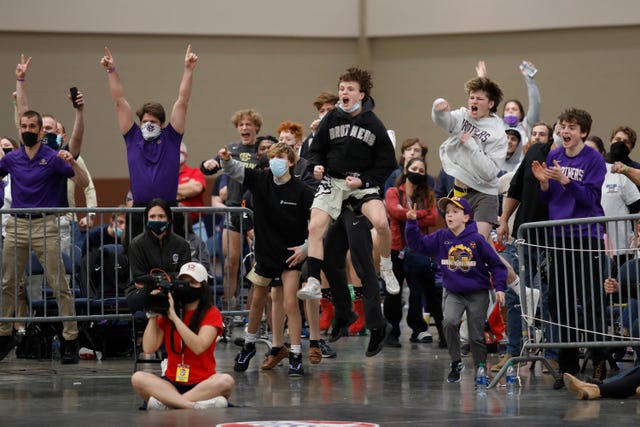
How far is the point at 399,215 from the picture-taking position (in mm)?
13602

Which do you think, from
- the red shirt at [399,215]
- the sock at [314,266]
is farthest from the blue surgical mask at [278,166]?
the red shirt at [399,215]

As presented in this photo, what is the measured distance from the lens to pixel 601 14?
19781mm

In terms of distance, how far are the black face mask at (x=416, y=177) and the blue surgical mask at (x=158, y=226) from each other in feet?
12.0

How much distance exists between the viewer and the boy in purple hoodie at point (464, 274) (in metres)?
10.3

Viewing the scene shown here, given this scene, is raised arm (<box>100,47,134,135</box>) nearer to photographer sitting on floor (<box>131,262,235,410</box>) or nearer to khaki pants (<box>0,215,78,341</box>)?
khaki pants (<box>0,215,78,341</box>)

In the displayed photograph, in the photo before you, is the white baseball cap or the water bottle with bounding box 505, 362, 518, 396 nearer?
the white baseball cap

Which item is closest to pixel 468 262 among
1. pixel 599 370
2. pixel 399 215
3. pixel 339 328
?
pixel 599 370

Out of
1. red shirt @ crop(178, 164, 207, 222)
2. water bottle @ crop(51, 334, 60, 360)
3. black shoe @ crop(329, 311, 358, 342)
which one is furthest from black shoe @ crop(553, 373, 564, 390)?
red shirt @ crop(178, 164, 207, 222)

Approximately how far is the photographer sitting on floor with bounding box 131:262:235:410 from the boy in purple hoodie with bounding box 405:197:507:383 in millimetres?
2211

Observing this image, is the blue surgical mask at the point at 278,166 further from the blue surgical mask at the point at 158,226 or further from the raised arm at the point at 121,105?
the raised arm at the point at 121,105

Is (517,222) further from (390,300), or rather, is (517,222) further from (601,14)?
(601,14)

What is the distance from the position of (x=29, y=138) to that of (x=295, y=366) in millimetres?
3531

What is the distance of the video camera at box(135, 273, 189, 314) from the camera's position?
906 cm

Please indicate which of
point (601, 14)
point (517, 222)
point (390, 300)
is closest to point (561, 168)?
point (517, 222)
